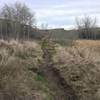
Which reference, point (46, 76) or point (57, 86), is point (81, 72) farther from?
point (46, 76)

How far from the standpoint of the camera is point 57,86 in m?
15.7

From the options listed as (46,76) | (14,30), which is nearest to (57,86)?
(46,76)

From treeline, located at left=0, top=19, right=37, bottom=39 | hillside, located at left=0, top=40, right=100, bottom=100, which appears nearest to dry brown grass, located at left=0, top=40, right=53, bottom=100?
hillside, located at left=0, top=40, right=100, bottom=100

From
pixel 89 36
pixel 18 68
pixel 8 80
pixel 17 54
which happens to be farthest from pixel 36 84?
pixel 89 36

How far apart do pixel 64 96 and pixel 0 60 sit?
3.39 metres

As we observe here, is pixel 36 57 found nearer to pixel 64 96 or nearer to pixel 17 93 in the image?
pixel 64 96

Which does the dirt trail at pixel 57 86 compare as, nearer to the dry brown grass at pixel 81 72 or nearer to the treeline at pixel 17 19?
the dry brown grass at pixel 81 72

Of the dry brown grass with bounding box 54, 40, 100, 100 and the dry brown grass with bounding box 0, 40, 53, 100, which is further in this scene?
the dry brown grass with bounding box 54, 40, 100, 100

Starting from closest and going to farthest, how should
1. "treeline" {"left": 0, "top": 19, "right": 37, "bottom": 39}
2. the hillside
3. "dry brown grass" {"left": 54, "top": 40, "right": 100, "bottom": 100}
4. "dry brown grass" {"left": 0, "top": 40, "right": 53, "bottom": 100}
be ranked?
"dry brown grass" {"left": 0, "top": 40, "right": 53, "bottom": 100}
the hillside
"dry brown grass" {"left": 54, "top": 40, "right": 100, "bottom": 100}
"treeline" {"left": 0, "top": 19, "right": 37, "bottom": 39}

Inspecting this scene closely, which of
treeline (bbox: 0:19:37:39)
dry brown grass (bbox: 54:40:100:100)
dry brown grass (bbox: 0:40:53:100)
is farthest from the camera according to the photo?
treeline (bbox: 0:19:37:39)

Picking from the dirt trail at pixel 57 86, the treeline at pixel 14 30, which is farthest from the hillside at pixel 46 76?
the treeline at pixel 14 30

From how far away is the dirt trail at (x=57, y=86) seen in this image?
14.7m

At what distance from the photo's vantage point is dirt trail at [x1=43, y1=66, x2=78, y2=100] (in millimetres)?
14719

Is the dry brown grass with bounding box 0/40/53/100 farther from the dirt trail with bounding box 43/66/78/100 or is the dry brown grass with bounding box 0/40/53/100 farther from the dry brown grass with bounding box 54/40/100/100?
the dry brown grass with bounding box 54/40/100/100
